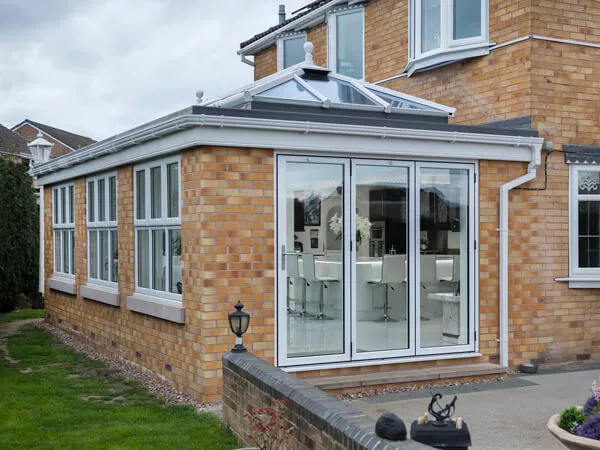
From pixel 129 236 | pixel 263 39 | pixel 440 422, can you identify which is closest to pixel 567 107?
pixel 129 236

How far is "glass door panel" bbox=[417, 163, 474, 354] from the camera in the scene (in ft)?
29.1

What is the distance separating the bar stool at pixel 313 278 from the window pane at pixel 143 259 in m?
2.27

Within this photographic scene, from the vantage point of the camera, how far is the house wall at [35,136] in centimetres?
4003

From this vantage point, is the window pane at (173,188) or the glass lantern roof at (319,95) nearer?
the window pane at (173,188)

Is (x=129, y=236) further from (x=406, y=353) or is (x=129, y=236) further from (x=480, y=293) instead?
(x=480, y=293)

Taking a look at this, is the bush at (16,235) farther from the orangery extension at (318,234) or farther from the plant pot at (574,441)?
the plant pot at (574,441)

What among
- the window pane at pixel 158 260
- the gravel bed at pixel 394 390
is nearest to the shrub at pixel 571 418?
the gravel bed at pixel 394 390

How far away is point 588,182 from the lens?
1002 centimetres

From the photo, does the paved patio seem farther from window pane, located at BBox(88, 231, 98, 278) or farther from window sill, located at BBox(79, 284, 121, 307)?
window pane, located at BBox(88, 231, 98, 278)

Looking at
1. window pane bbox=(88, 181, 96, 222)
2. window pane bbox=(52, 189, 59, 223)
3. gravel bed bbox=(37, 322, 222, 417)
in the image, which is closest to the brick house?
gravel bed bbox=(37, 322, 222, 417)

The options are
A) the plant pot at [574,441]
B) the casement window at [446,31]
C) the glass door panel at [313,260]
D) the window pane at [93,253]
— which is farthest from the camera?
the window pane at [93,253]

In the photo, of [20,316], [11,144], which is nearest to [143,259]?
[20,316]

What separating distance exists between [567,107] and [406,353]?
410 centimetres

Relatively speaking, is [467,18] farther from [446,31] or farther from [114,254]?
[114,254]
